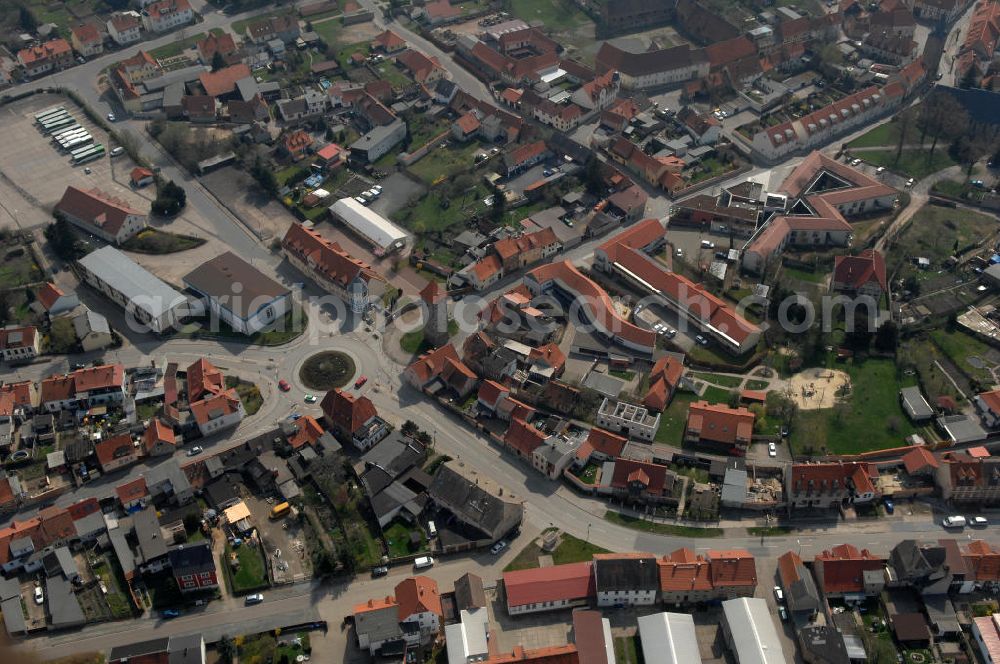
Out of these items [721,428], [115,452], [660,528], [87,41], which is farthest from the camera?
[87,41]

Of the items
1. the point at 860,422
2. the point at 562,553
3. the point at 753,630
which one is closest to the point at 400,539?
the point at 562,553

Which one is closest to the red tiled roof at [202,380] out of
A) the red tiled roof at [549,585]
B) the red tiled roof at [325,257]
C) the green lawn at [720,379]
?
the red tiled roof at [325,257]

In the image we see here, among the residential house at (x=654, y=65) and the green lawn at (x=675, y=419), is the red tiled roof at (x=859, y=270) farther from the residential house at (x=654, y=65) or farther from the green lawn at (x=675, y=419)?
the residential house at (x=654, y=65)

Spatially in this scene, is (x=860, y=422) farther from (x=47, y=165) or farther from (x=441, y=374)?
(x=47, y=165)

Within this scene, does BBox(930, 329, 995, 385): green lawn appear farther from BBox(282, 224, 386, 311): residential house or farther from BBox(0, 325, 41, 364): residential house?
BBox(0, 325, 41, 364): residential house

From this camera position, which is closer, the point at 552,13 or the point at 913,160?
the point at 913,160

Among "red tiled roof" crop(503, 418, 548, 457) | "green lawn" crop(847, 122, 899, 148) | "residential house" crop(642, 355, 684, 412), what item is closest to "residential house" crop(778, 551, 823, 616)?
"residential house" crop(642, 355, 684, 412)

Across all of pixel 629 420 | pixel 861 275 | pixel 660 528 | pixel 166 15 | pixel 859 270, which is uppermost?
pixel 166 15
